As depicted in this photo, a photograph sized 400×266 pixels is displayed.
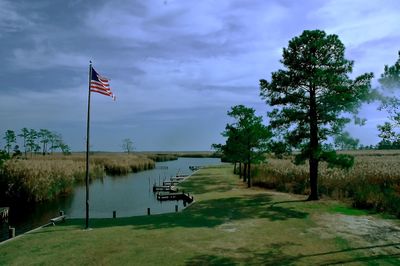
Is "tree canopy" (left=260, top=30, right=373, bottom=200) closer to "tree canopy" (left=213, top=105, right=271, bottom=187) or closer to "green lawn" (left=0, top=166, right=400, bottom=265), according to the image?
"green lawn" (left=0, top=166, right=400, bottom=265)

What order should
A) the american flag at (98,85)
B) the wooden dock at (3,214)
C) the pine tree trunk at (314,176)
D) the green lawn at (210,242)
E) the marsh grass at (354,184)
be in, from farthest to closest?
the wooden dock at (3,214) → the pine tree trunk at (314,176) → the marsh grass at (354,184) → the american flag at (98,85) → the green lawn at (210,242)

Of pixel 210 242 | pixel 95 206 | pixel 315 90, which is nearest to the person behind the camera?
pixel 210 242

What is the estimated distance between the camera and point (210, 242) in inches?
487

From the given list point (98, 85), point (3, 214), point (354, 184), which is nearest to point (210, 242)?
point (98, 85)

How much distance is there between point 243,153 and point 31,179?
19503 mm

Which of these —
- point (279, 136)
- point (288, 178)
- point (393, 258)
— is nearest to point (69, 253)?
point (393, 258)

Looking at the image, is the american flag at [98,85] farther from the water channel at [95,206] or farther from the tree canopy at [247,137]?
the tree canopy at [247,137]

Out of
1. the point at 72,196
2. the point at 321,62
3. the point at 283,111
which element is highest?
the point at 321,62

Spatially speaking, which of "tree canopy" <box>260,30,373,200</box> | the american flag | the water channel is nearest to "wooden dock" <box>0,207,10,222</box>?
the water channel

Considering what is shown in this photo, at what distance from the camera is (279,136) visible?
22609mm

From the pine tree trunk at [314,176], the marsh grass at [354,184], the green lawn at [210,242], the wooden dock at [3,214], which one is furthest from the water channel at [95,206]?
the pine tree trunk at [314,176]

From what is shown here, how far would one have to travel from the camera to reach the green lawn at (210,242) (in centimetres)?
1058

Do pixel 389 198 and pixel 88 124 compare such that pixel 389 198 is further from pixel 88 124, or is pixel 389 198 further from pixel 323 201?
pixel 88 124

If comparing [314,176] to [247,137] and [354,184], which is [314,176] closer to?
[354,184]
